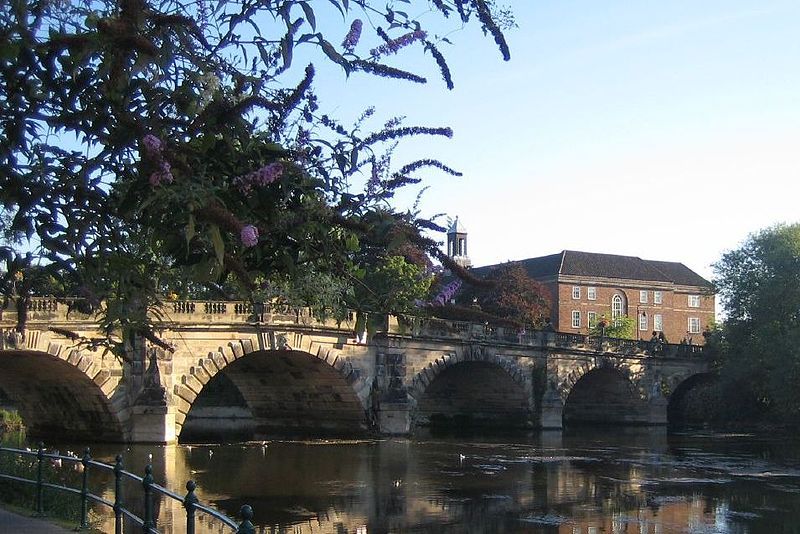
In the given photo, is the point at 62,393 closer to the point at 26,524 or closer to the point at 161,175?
the point at 26,524

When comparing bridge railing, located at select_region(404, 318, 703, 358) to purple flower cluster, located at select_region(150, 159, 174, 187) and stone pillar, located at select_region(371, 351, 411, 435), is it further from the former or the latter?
purple flower cluster, located at select_region(150, 159, 174, 187)

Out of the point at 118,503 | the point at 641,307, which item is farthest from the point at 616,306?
the point at 118,503

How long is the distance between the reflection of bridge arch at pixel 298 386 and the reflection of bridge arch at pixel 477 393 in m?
4.84

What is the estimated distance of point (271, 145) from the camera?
574 centimetres

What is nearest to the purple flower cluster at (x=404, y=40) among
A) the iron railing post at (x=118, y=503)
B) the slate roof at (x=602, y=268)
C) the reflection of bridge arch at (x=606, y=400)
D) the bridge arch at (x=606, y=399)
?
the iron railing post at (x=118, y=503)

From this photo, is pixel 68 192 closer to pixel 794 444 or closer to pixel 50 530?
pixel 50 530

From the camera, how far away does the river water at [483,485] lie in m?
20.1

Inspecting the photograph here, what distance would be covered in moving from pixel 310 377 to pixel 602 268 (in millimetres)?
54385

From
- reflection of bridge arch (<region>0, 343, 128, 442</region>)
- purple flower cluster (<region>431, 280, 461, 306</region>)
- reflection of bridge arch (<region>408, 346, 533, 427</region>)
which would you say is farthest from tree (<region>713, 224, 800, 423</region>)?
purple flower cluster (<region>431, 280, 461, 306</region>)

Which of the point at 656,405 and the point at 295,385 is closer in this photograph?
the point at 295,385

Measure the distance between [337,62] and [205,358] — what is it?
30.7 meters

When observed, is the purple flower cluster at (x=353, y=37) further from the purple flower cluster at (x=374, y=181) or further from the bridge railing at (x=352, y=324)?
the bridge railing at (x=352, y=324)

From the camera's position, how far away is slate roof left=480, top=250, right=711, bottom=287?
9000 cm

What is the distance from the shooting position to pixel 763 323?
164 feet
